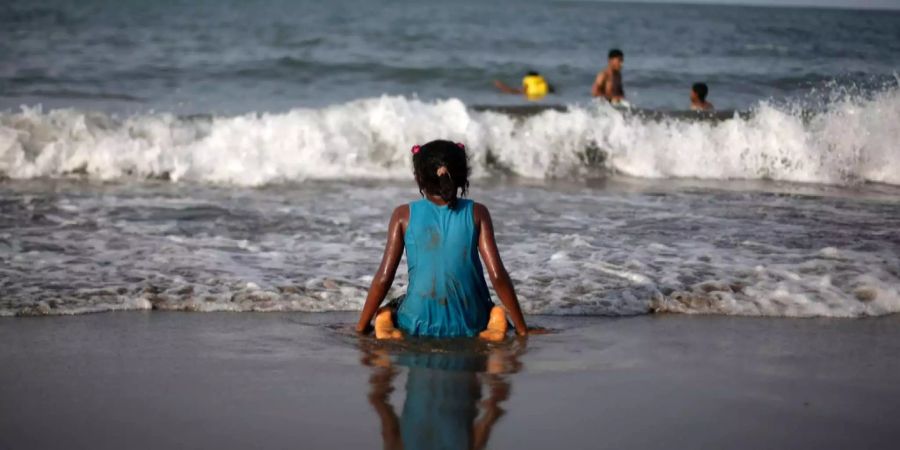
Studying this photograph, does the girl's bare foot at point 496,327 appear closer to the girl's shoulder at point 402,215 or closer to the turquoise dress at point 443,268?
the turquoise dress at point 443,268

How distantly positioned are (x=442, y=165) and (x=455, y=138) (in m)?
8.95

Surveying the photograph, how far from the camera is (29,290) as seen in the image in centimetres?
632

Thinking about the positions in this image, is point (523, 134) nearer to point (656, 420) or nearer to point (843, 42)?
point (656, 420)

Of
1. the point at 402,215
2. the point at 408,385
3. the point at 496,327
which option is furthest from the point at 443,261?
the point at 408,385

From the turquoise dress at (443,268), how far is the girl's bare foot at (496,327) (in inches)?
3.6

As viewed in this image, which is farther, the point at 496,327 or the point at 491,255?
the point at 496,327

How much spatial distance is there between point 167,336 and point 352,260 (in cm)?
202

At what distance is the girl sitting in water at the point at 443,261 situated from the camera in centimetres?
511

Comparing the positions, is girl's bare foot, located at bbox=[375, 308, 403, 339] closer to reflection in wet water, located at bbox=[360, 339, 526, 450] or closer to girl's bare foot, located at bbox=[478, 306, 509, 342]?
reflection in wet water, located at bbox=[360, 339, 526, 450]

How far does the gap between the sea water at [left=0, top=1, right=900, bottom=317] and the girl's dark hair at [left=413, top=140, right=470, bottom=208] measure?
157cm

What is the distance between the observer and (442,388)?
4598 millimetres

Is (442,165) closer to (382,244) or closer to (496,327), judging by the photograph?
(496,327)

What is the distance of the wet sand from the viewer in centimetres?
412

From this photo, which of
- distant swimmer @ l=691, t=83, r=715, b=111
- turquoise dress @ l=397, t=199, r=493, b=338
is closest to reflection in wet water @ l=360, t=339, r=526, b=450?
turquoise dress @ l=397, t=199, r=493, b=338
